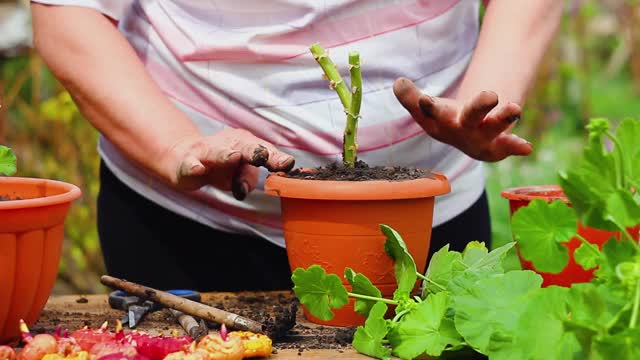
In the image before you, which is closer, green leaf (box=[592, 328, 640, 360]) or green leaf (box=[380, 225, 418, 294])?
green leaf (box=[592, 328, 640, 360])

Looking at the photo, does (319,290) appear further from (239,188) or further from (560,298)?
(560,298)

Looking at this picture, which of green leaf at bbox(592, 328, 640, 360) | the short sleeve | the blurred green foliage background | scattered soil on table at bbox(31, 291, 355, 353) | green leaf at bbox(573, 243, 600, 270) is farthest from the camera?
the blurred green foliage background

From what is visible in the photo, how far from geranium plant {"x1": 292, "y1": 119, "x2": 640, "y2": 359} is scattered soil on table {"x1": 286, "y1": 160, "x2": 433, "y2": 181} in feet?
0.78

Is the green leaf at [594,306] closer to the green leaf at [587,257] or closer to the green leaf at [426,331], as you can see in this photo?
the green leaf at [587,257]

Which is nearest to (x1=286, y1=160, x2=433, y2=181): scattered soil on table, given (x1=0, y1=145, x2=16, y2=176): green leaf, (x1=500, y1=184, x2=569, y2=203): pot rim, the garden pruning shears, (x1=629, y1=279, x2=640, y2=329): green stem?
(x1=500, y1=184, x2=569, y2=203): pot rim

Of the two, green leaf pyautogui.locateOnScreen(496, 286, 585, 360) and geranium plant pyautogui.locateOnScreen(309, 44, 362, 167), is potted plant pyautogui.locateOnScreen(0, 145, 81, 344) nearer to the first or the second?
geranium plant pyautogui.locateOnScreen(309, 44, 362, 167)

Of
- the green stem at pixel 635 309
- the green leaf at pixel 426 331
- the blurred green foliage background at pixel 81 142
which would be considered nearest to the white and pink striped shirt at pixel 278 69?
the green leaf at pixel 426 331

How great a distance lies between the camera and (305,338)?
3.97 feet

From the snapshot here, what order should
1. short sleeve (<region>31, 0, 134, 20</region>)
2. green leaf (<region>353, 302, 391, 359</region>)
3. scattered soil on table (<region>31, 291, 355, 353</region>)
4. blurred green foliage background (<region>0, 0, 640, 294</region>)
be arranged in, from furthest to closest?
blurred green foliage background (<region>0, 0, 640, 294</region>) < short sleeve (<region>31, 0, 134, 20</region>) < scattered soil on table (<region>31, 291, 355, 353</region>) < green leaf (<region>353, 302, 391, 359</region>)

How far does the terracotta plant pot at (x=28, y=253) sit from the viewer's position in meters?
1.11

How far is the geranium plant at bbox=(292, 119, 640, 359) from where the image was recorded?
2.84ft

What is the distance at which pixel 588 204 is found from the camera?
35.0 inches

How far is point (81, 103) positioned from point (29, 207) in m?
0.38

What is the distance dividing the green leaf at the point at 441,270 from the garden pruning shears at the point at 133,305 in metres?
Result: 0.34
